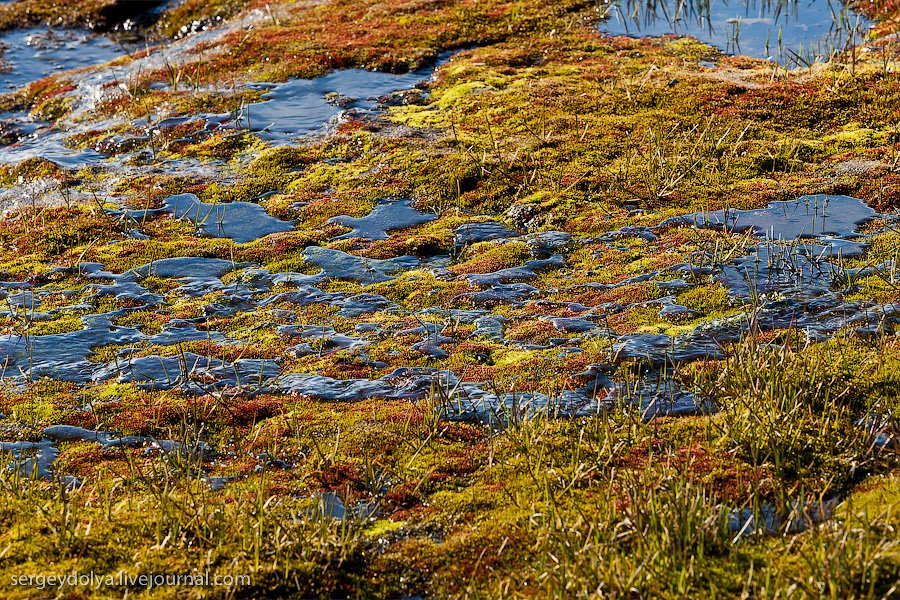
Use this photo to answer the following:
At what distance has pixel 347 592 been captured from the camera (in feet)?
17.6

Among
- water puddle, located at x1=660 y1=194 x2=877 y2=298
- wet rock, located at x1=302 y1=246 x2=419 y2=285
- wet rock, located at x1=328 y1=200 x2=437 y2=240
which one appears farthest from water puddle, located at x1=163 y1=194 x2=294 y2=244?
water puddle, located at x1=660 y1=194 x2=877 y2=298

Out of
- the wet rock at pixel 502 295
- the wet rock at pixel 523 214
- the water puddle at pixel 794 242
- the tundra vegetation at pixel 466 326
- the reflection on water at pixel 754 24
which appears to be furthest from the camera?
the reflection on water at pixel 754 24

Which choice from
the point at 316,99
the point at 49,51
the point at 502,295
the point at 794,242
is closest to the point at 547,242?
the point at 502,295

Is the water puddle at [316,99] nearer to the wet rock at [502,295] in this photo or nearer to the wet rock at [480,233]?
the wet rock at [480,233]

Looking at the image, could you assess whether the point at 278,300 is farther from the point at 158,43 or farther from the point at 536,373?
the point at 158,43

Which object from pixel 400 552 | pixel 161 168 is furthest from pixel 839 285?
pixel 161 168

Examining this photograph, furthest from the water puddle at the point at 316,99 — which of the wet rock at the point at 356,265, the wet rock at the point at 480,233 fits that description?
the wet rock at the point at 480,233

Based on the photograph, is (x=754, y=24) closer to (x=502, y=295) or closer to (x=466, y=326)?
(x=502, y=295)

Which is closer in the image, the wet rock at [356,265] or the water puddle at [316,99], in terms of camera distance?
the wet rock at [356,265]

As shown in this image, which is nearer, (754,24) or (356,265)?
(356,265)

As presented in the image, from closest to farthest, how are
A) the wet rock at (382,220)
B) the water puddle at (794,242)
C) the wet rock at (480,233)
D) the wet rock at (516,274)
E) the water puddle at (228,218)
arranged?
the water puddle at (794,242)
the wet rock at (516,274)
the wet rock at (480,233)
the wet rock at (382,220)
the water puddle at (228,218)

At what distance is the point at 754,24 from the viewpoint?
61.1 feet

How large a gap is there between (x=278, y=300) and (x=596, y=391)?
13.9ft

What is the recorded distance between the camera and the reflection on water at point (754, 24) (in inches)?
662
